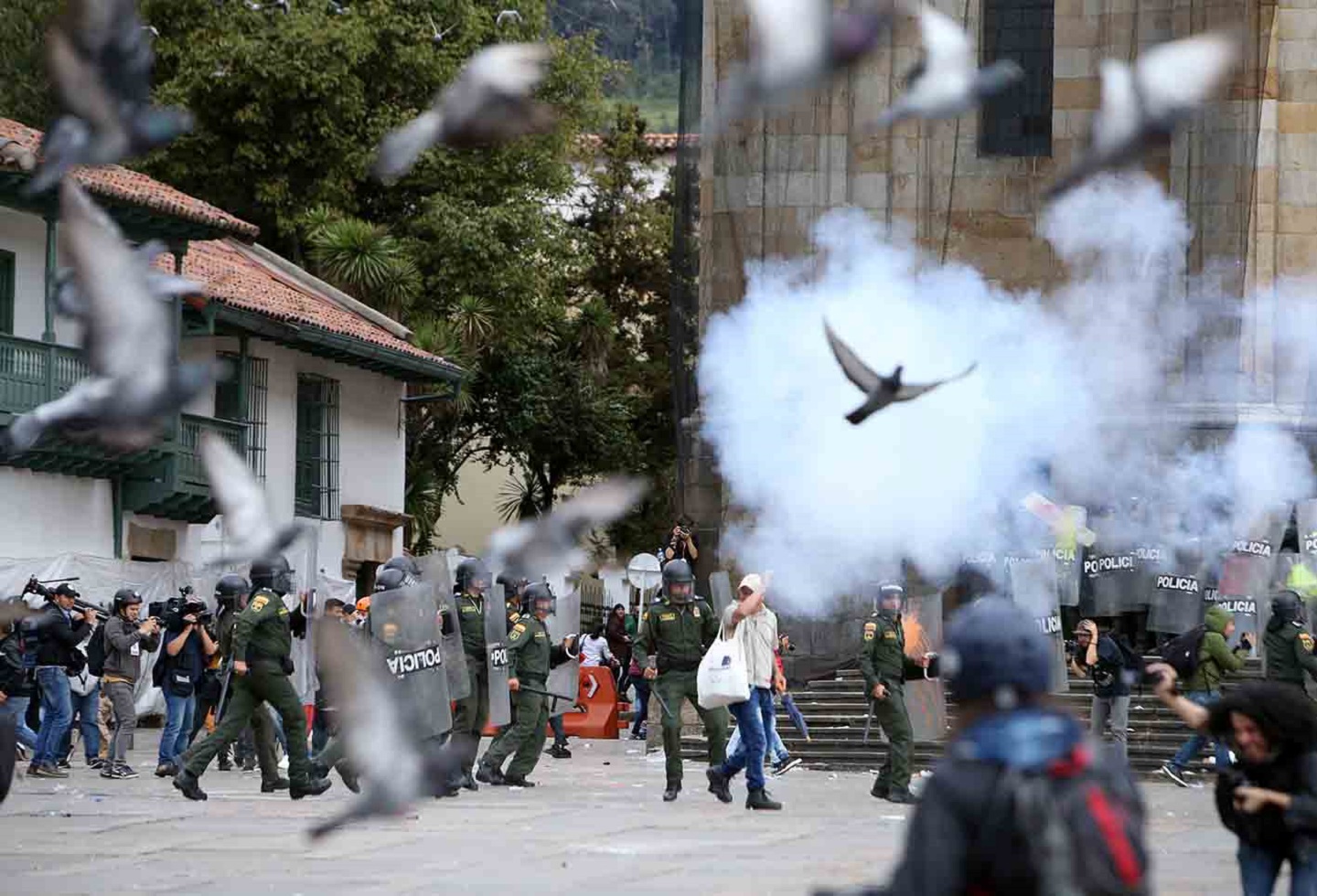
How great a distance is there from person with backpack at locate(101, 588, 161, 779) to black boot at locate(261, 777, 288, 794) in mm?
2707

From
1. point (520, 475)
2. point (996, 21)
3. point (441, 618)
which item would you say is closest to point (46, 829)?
point (441, 618)

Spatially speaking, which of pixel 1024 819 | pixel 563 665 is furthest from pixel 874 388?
pixel 563 665

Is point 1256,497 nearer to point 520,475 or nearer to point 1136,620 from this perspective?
point 1136,620

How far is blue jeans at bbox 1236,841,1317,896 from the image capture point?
8.70 meters

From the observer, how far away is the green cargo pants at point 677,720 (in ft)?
57.6

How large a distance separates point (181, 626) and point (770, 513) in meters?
7.79

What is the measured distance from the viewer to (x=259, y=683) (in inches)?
667

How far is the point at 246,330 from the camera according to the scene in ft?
110

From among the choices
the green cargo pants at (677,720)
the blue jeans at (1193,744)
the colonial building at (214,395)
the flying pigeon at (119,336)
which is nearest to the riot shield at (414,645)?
the green cargo pants at (677,720)

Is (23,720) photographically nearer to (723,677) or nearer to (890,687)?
(723,677)

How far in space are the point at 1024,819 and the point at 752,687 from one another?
494 inches

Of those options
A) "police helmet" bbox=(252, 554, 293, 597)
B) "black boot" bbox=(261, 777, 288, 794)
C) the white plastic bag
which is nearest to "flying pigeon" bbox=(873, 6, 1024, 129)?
the white plastic bag

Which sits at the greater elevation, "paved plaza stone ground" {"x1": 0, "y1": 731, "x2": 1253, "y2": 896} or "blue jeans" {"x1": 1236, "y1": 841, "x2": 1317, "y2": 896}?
"blue jeans" {"x1": 1236, "y1": 841, "x2": 1317, "y2": 896}

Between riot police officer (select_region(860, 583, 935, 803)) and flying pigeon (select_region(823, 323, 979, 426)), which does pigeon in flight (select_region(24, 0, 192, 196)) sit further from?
riot police officer (select_region(860, 583, 935, 803))
